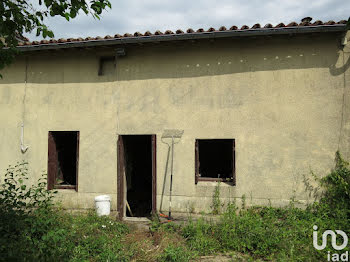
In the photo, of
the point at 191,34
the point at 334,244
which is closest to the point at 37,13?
the point at 191,34

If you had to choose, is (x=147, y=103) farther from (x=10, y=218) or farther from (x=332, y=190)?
(x=332, y=190)

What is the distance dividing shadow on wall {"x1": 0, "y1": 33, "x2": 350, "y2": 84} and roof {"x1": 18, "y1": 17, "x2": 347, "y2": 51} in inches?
16.7

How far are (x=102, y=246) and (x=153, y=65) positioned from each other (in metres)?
4.42

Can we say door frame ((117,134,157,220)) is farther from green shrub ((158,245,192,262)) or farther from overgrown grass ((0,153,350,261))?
green shrub ((158,245,192,262))

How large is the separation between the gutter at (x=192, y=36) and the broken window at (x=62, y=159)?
2.30 m

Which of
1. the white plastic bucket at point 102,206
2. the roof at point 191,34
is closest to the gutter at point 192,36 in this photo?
the roof at point 191,34

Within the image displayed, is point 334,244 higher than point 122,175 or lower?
lower

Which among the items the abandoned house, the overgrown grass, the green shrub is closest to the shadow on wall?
the abandoned house

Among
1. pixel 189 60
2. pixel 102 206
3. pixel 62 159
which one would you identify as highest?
pixel 189 60

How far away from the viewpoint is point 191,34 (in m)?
6.10

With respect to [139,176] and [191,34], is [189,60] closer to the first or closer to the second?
[191,34]

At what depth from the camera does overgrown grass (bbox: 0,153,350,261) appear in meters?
4.42

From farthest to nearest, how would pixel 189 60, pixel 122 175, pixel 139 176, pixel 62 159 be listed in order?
pixel 139 176 < pixel 62 159 < pixel 122 175 < pixel 189 60

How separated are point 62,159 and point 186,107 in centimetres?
417
